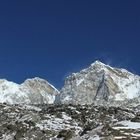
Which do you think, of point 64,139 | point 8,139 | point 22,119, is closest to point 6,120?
point 22,119

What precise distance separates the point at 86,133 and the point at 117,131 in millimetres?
3558

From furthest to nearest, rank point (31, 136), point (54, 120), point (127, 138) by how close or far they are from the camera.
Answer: point (54, 120) → point (31, 136) → point (127, 138)

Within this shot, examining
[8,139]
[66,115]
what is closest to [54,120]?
[66,115]

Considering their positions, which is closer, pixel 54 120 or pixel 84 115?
pixel 54 120

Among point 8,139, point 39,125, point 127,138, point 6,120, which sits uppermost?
point 6,120

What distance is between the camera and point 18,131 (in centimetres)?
13950

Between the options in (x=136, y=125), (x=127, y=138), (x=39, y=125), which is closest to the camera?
(x=127, y=138)

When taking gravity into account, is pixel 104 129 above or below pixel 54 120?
below

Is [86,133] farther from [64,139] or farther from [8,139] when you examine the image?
[8,139]

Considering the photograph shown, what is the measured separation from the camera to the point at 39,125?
15500 cm

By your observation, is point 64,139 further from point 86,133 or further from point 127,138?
point 127,138

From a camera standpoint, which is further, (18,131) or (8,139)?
(18,131)

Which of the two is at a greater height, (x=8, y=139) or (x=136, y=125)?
(x=8, y=139)

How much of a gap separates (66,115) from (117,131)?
512 ft
